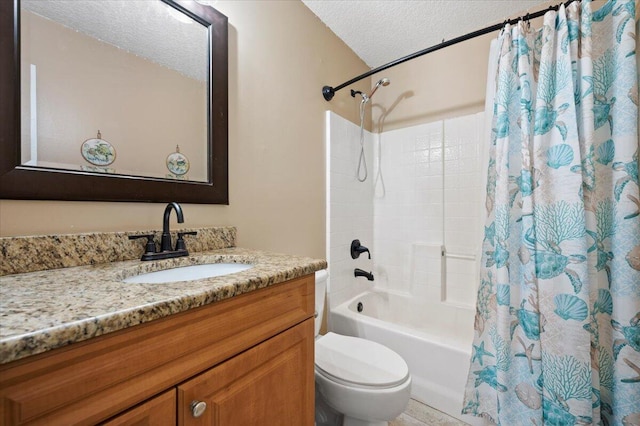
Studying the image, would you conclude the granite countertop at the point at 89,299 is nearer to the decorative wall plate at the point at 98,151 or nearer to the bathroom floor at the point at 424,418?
the decorative wall plate at the point at 98,151

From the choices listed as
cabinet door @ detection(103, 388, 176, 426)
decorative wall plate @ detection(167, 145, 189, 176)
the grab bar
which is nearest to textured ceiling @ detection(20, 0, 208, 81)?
decorative wall plate @ detection(167, 145, 189, 176)

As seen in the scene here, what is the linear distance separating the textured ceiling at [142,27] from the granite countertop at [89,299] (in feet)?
2.44

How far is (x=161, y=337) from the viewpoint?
0.47 meters

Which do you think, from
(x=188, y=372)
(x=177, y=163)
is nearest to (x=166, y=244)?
(x=177, y=163)

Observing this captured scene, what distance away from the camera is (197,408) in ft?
1.70

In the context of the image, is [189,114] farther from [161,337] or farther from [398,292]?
[398,292]

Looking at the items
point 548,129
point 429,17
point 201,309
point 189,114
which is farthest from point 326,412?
point 429,17

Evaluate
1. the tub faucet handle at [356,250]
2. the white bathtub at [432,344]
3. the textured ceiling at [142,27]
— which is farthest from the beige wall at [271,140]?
the white bathtub at [432,344]

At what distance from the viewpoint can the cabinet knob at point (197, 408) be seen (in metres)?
0.52

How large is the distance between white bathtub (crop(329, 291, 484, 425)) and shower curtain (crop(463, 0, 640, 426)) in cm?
13

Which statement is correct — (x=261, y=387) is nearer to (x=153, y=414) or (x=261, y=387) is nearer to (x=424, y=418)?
(x=153, y=414)

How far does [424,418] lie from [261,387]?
1.25 metres

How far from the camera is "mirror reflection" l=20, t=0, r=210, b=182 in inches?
28.9

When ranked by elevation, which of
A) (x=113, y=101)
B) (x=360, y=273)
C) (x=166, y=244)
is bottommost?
(x=360, y=273)
